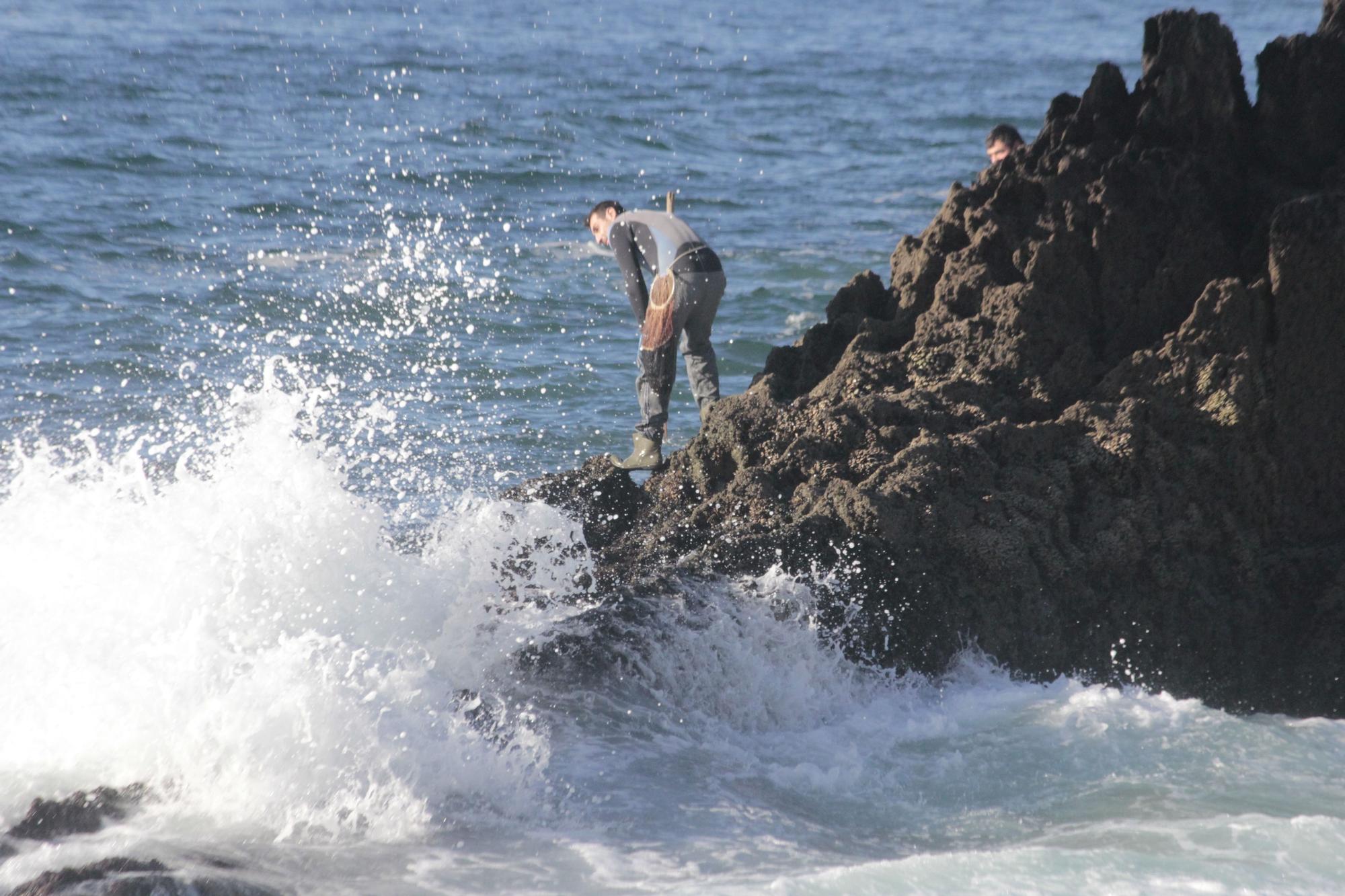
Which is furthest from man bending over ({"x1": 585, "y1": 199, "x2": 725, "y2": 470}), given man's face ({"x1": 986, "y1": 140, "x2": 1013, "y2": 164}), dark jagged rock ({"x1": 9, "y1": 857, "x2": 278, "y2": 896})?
dark jagged rock ({"x1": 9, "y1": 857, "x2": 278, "y2": 896})

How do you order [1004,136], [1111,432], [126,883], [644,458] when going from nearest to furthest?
[126,883] < [1111,432] < [644,458] < [1004,136]

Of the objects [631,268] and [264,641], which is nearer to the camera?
[264,641]

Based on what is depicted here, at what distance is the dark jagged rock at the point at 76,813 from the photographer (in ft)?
13.2

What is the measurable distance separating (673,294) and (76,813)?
12.4 feet

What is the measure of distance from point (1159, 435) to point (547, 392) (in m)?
5.35

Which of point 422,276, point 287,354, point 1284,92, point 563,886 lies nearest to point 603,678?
point 563,886

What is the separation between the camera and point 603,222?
7.29 m

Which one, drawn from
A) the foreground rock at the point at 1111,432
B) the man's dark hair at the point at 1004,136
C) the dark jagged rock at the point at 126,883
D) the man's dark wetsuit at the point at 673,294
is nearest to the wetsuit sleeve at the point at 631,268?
the man's dark wetsuit at the point at 673,294

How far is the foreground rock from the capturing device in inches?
221

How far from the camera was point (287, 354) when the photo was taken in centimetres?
1101

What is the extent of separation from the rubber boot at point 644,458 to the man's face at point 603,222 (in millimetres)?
1111

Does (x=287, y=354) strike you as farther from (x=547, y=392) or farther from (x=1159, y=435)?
(x=1159, y=435)

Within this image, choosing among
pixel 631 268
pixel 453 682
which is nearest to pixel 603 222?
pixel 631 268

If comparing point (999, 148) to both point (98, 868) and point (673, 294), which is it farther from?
point (98, 868)
